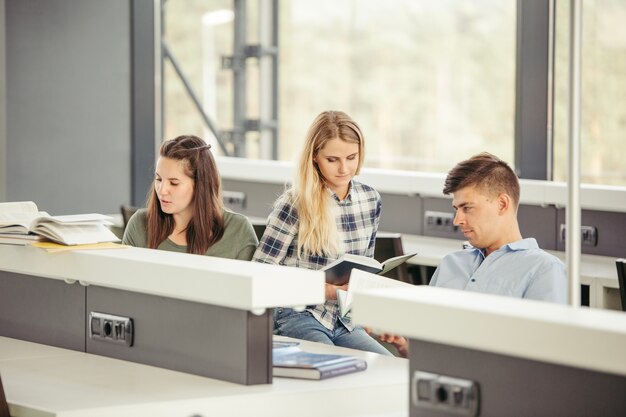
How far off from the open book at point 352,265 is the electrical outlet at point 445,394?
1124 mm

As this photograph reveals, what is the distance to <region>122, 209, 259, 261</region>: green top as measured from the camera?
3568mm

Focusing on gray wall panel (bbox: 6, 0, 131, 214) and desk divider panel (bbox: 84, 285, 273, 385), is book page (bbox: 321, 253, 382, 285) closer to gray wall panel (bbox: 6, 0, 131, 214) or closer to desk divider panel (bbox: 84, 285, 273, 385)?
desk divider panel (bbox: 84, 285, 273, 385)

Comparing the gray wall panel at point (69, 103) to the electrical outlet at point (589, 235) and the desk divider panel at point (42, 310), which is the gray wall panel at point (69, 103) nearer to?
the electrical outlet at point (589, 235)

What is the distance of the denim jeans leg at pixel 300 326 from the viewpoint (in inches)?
136

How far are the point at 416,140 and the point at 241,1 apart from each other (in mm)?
5442

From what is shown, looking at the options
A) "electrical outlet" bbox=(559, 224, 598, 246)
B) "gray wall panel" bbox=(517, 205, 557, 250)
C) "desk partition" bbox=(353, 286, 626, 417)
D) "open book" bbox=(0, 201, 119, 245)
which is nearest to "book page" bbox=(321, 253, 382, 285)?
"open book" bbox=(0, 201, 119, 245)

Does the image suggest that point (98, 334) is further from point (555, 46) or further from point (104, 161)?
point (104, 161)

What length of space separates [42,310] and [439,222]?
279 cm

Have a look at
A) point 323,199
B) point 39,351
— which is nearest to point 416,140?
point 323,199

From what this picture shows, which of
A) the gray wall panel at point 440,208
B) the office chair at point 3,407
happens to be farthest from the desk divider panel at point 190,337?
the gray wall panel at point 440,208

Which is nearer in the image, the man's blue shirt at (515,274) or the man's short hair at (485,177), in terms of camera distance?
the man's blue shirt at (515,274)

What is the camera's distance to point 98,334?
9.14ft

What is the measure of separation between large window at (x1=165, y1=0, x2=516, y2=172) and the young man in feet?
31.7

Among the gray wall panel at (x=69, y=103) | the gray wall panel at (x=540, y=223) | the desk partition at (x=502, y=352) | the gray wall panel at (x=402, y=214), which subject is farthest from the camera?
the gray wall panel at (x=69, y=103)
